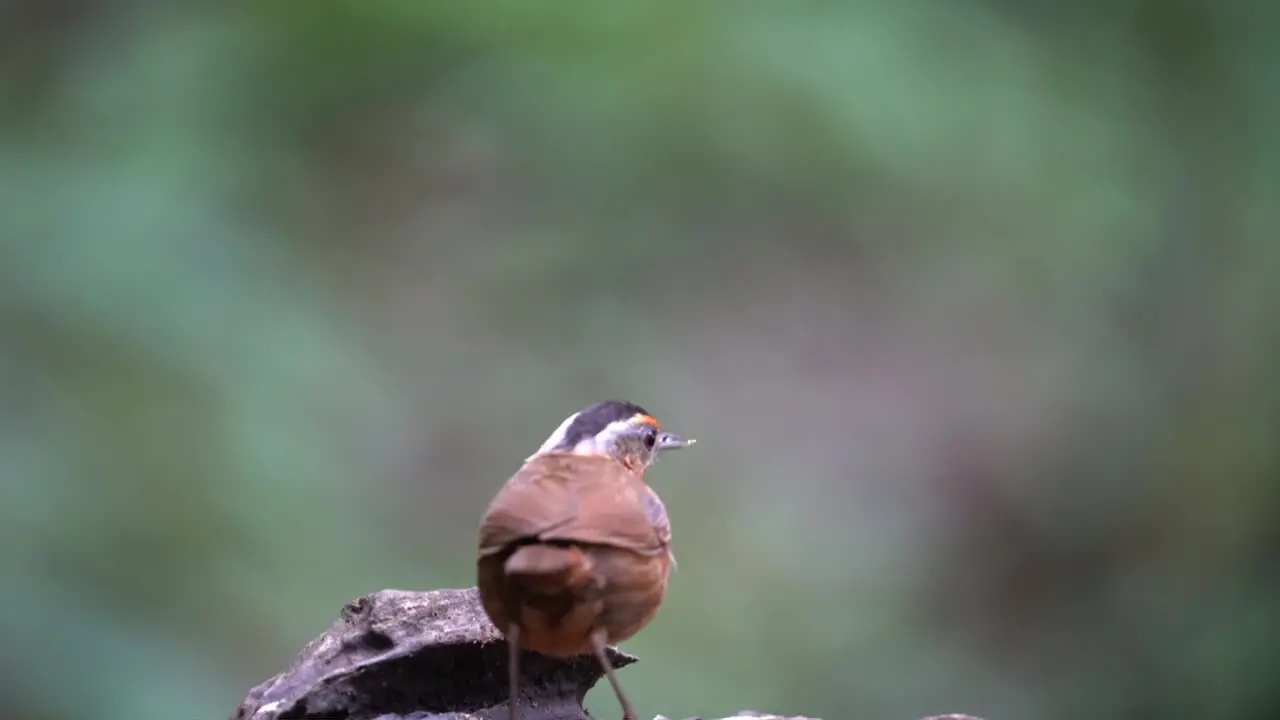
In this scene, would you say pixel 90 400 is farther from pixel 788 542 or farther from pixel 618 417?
pixel 788 542

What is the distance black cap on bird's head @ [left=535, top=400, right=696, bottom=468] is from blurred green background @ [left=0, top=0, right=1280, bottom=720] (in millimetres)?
1645

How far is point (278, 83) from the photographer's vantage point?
19.3 ft

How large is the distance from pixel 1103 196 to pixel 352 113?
139 inches

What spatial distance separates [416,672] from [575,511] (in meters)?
0.60

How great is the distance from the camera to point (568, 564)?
3.00m

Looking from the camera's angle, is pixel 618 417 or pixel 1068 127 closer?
pixel 618 417

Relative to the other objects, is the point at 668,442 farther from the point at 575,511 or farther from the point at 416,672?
the point at 416,672

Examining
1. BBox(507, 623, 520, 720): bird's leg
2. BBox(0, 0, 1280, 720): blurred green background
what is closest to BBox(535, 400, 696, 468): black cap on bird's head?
BBox(507, 623, 520, 720): bird's leg

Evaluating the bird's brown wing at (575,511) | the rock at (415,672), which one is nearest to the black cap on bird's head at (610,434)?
the bird's brown wing at (575,511)

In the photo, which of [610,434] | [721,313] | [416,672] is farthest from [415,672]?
[721,313]

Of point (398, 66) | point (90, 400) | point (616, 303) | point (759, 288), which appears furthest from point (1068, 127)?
point (90, 400)

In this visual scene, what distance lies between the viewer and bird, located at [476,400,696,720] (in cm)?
301

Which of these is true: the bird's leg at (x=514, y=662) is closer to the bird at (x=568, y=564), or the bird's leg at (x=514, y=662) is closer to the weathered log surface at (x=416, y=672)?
the bird at (x=568, y=564)

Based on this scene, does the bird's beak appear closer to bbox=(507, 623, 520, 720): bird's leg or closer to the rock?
the rock
